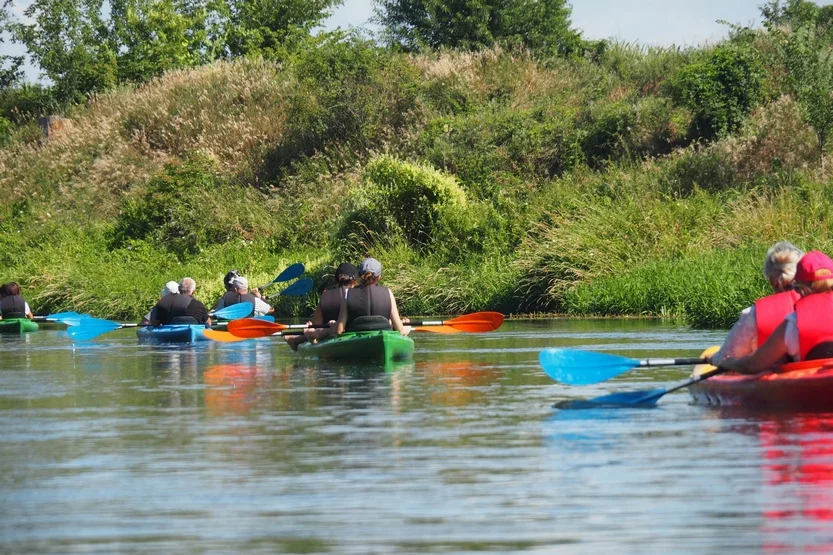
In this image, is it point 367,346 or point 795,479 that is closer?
point 795,479

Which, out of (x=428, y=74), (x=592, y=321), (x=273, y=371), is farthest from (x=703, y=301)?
(x=428, y=74)

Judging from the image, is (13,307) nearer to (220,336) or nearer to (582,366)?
(220,336)

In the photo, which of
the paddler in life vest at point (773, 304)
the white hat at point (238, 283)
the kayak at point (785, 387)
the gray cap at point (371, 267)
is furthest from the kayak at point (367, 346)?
the white hat at point (238, 283)

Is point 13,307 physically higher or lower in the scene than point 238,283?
lower

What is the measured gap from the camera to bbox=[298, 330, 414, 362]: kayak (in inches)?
604

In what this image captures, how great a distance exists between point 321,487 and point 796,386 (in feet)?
12.1

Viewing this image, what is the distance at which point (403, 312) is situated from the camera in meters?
29.3

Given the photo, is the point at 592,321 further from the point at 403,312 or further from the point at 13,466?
the point at 13,466

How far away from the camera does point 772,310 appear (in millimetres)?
9938

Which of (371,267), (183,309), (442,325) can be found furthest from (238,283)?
(371,267)

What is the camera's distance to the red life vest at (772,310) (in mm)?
9852

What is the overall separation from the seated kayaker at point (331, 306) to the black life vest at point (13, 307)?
1254cm

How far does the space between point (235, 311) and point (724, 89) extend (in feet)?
58.4

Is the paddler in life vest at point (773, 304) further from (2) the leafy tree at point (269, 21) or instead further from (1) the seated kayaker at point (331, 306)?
(2) the leafy tree at point (269, 21)
